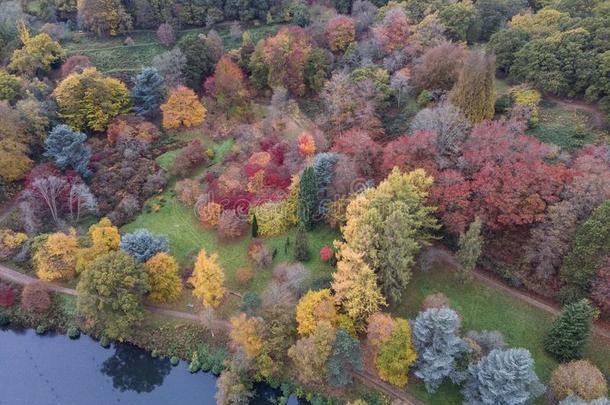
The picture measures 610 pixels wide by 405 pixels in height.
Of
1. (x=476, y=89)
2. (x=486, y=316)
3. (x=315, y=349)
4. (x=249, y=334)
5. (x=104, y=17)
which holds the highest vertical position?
(x=104, y=17)

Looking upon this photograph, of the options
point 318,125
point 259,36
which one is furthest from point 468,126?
point 259,36

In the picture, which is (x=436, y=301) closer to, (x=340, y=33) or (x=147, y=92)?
(x=340, y=33)

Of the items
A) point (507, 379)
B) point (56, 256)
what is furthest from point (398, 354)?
point (56, 256)

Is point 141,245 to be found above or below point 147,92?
below

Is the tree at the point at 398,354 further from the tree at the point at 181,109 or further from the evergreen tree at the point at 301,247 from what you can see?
the tree at the point at 181,109

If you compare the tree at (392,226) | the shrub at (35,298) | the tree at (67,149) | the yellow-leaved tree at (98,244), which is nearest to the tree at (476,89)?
the tree at (392,226)

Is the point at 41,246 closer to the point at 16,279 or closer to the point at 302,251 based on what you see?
the point at 16,279

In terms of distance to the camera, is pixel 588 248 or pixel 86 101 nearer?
pixel 588 248
